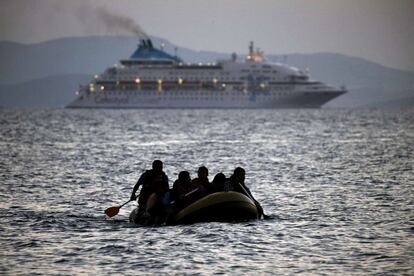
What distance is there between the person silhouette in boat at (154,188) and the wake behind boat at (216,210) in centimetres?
28

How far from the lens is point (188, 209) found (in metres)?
25.9

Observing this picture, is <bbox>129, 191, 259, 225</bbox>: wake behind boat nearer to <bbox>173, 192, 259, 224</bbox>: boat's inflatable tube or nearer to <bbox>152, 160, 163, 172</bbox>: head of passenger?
<bbox>173, 192, 259, 224</bbox>: boat's inflatable tube

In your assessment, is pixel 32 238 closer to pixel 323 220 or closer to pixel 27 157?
pixel 323 220

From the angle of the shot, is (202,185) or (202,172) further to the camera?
(202,185)

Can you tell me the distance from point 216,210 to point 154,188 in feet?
5.36

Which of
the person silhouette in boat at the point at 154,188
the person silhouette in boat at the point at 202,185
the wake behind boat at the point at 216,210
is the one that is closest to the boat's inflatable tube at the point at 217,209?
the wake behind boat at the point at 216,210

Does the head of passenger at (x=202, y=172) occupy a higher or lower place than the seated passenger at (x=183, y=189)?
higher

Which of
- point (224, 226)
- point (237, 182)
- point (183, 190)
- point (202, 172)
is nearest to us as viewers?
point (202, 172)

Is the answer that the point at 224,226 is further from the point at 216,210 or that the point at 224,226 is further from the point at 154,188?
the point at 154,188

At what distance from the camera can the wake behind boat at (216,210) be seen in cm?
2559

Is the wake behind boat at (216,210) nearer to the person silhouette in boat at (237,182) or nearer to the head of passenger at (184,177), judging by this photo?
the person silhouette in boat at (237,182)

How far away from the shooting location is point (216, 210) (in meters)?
25.8

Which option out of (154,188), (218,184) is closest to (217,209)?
(218,184)

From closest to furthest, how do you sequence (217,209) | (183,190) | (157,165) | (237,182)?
(157,165) → (183,190) → (217,209) → (237,182)
